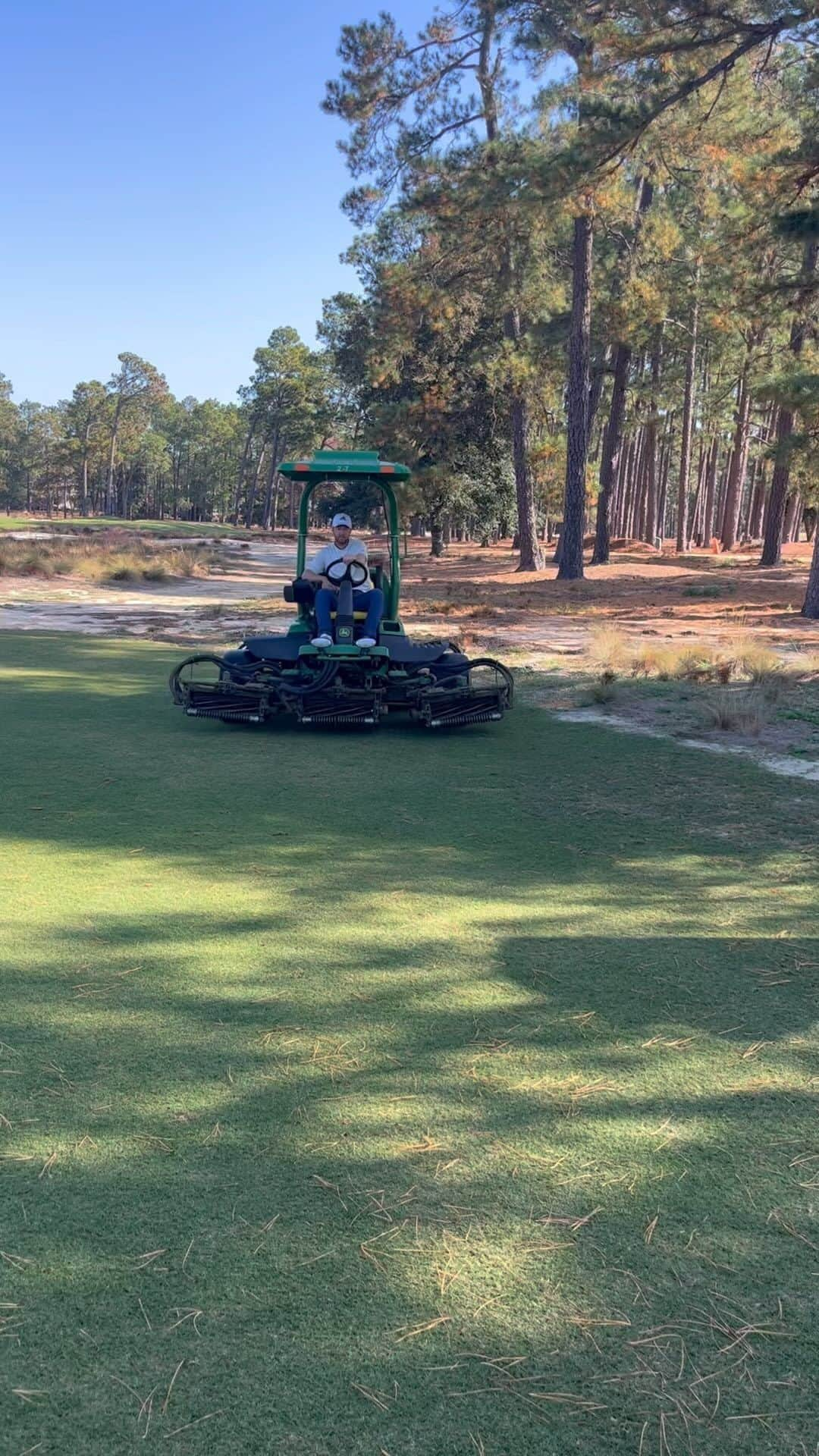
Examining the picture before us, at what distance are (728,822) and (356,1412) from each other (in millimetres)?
4687

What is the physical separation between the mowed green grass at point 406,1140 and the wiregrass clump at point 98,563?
829 inches

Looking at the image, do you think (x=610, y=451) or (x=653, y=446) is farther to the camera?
(x=653, y=446)

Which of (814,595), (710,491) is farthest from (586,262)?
(710,491)

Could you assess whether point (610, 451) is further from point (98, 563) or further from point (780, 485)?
point (98, 563)

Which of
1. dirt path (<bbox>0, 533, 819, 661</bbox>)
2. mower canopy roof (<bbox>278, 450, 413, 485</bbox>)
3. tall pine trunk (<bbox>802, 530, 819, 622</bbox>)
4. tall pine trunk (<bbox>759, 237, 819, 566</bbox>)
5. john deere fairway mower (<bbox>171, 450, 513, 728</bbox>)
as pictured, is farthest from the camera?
tall pine trunk (<bbox>759, 237, 819, 566</bbox>)

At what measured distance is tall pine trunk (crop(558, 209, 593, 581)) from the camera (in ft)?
77.4

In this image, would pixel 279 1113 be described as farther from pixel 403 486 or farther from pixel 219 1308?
pixel 403 486

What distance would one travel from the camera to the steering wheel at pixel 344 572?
888 centimetres

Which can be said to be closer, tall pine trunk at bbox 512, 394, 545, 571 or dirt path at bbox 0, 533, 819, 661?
dirt path at bbox 0, 533, 819, 661

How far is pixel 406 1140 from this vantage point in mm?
2881

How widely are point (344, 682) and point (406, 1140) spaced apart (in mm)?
5887

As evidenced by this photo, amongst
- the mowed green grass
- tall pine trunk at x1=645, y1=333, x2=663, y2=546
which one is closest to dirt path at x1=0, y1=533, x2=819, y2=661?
the mowed green grass

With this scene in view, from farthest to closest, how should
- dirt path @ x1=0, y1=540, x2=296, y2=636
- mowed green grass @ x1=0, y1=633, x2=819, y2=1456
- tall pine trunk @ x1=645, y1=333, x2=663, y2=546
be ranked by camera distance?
tall pine trunk @ x1=645, y1=333, x2=663, y2=546
dirt path @ x1=0, y1=540, x2=296, y2=636
mowed green grass @ x1=0, y1=633, x2=819, y2=1456

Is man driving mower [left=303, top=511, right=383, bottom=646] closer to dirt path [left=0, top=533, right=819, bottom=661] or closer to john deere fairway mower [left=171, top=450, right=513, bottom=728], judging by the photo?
john deere fairway mower [left=171, top=450, right=513, bottom=728]
